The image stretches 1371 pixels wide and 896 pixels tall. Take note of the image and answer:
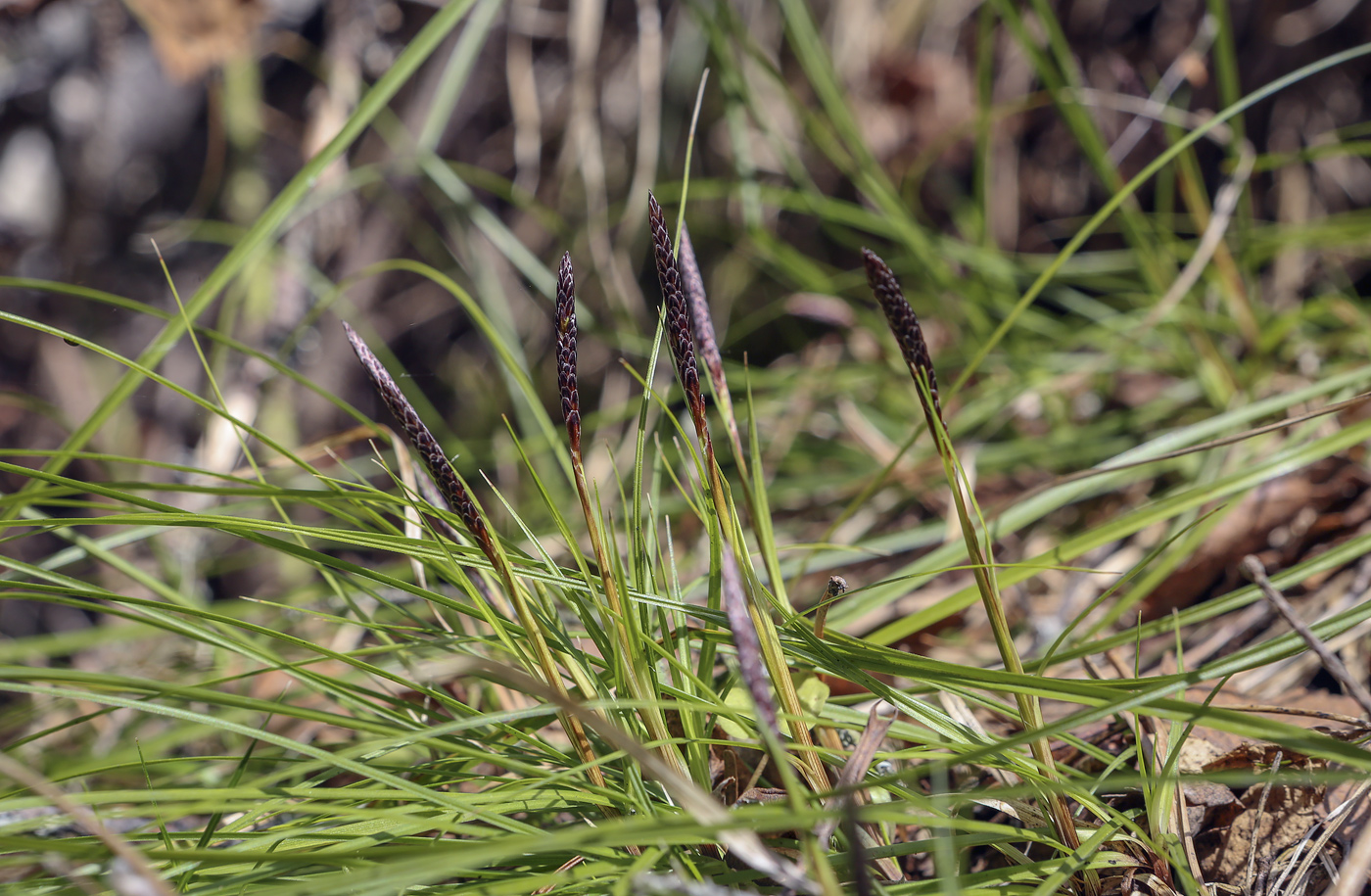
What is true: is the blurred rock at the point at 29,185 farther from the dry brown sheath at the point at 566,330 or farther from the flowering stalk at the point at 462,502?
the dry brown sheath at the point at 566,330

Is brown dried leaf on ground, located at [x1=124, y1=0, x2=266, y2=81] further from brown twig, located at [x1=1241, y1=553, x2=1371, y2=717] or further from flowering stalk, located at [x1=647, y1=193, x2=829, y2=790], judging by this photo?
brown twig, located at [x1=1241, y1=553, x2=1371, y2=717]

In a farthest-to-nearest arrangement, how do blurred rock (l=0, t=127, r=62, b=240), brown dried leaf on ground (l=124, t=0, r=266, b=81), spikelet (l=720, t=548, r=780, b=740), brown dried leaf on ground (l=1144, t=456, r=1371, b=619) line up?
blurred rock (l=0, t=127, r=62, b=240), brown dried leaf on ground (l=124, t=0, r=266, b=81), brown dried leaf on ground (l=1144, t=456, r=1371, b=619), spikelet (l=720, t=548, r=780, b=740)

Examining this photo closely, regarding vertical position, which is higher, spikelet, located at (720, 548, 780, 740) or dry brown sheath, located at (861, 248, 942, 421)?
dry brown sheath, located at (861, 248, 942, 421)

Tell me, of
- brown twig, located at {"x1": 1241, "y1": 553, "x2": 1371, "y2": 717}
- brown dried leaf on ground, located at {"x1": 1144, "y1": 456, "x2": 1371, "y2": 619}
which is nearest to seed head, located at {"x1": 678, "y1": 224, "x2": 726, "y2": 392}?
brown twig, located at {"x1": 1241, "y1": 553, "x2": 1371, "y2": 717}

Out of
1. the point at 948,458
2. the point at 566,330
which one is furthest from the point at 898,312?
the point at 566,330

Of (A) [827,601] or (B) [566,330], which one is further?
(A) [827,601]

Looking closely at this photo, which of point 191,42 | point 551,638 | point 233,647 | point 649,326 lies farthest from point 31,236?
point 551,638

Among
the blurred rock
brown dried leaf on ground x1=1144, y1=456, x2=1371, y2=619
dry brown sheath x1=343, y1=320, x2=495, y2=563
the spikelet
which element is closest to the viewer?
the spikelet

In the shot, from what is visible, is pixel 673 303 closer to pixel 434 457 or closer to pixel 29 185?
pixel 434 457
